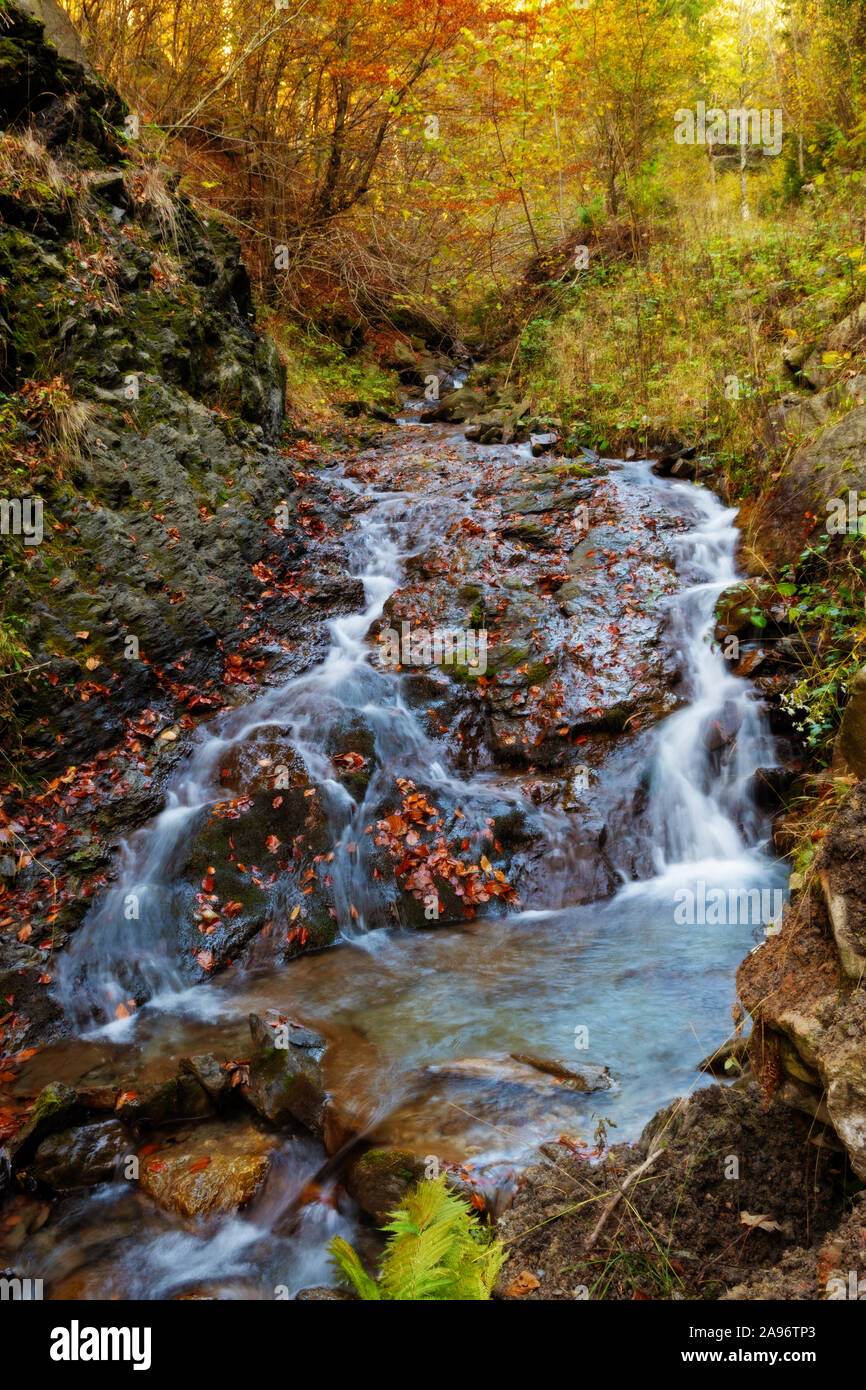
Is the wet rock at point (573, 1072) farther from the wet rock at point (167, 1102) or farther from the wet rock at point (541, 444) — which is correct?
the wet rock at point (541, 444)

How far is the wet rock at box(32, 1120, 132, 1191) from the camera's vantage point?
3.83 meters

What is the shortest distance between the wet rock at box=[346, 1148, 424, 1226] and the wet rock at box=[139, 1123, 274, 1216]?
1.70ft

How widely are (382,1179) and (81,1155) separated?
1.68m

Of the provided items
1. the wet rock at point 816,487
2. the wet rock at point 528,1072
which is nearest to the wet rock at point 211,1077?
the wet rock at point 528,1072

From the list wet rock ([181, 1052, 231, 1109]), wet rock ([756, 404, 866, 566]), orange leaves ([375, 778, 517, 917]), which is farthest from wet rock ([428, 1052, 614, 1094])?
wet rock ([756, 404, 866, 566])

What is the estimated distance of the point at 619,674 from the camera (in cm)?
762

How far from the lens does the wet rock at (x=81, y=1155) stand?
12.6 ft

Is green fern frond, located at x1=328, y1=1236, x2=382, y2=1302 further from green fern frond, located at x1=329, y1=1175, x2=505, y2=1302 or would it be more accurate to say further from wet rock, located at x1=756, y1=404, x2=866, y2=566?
wet rock, located at x1=756, y1=404, x2=866, y2=566

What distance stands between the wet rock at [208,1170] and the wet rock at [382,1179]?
20.5 inches

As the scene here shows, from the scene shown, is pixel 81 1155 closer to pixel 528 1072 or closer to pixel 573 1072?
pixel 528 1072

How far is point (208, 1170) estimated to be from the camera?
12.5ft

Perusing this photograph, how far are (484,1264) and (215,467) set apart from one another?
8.79 m

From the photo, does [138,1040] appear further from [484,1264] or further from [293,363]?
[293,363]

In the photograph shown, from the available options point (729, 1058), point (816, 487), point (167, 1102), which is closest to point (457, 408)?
point (816, 487)
